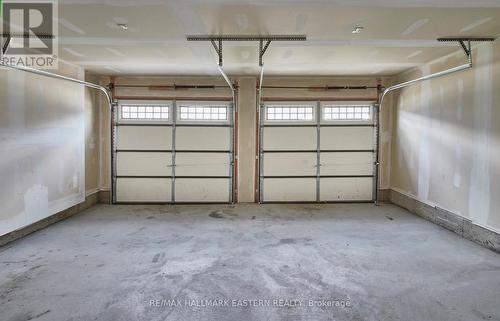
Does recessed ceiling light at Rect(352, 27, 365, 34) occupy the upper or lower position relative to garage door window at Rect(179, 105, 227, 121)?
upper

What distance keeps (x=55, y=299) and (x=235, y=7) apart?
3.15 metres

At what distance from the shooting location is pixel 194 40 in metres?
4.16

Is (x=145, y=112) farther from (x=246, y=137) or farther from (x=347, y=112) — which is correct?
(x=347, y=112)

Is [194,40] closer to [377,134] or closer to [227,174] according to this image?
[227,174]

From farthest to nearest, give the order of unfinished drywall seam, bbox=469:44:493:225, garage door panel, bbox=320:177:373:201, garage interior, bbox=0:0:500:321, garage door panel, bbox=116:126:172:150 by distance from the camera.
→ garage door panel, bbox=320:177:373:201
garage door panel, bbox=116:126:172:150
unfinished drywall seam, bbox=469:44:493:225
garage interior, bbox=0:0:500:321

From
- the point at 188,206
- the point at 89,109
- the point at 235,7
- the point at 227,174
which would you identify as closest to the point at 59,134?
the point at 89,109

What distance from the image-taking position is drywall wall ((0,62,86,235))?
13.6ft

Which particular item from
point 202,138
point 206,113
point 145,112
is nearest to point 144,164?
point 145,112

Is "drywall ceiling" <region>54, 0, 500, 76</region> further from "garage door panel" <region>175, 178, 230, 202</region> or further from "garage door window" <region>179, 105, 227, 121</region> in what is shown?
"garage door panel" <region>175, 178, 230, 202</region>

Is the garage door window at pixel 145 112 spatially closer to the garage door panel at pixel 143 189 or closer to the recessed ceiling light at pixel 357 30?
the garage door panel at pixel 143 189

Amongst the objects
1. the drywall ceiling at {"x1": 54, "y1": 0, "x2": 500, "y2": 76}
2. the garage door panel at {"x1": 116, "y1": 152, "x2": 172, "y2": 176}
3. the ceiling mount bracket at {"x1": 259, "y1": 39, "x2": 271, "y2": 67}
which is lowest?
the garage door panel at {"x1": 116, "y1": 152, "x2": 172, "y2": 176}

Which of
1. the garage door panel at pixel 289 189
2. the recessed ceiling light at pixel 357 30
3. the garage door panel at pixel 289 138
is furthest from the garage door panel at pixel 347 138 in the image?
the recessed ceiling light at pixel 357 30

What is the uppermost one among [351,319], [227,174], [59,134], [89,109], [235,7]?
[235,7]

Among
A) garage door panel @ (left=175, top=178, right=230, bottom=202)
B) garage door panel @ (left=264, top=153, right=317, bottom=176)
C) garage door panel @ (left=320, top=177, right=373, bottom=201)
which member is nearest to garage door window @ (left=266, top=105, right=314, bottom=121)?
garage door panel @ (left=264, top=153, right=317, bottom=176)
